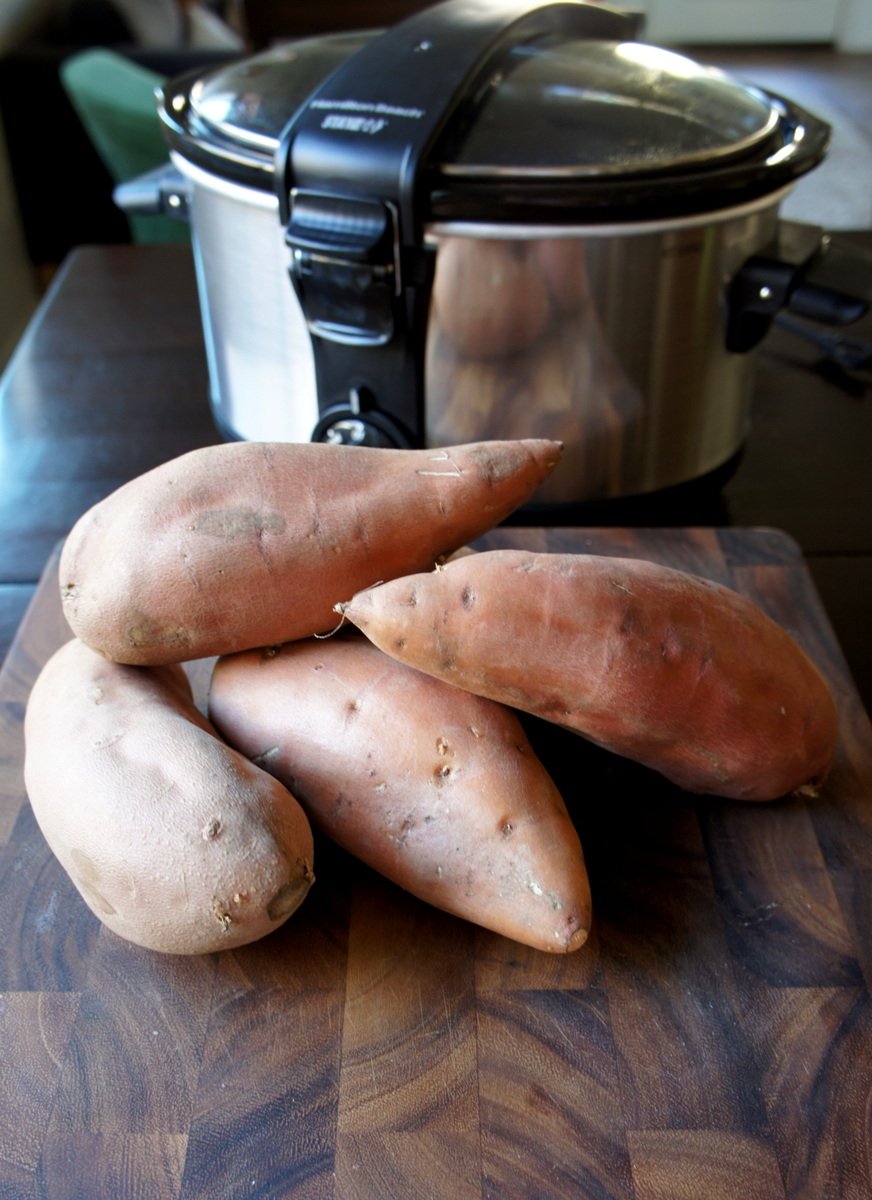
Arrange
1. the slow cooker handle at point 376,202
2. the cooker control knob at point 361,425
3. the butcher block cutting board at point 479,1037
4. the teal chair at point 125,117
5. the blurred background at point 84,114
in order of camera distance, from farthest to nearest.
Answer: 1. the blurred background at point 84,114
2. the teal chair at point 125,117
3. the cooker control knob at point 361,425
4. the slow cooker handle at point 376,202
5. the butcher block cutting board at point 479,1037

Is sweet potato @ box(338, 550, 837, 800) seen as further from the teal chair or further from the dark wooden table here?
the teal chair

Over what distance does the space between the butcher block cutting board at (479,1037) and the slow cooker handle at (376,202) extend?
1.27 feet

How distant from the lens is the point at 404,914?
0.62 metres

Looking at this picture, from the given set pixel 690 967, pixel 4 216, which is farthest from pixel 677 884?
pixel 4 216

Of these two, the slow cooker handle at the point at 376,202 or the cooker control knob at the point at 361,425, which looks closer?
the slow cooker handle at the point at 376,202

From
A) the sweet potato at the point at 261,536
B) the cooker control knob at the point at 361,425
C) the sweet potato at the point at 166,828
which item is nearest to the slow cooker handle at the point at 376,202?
the cooker control knob at the point at 361,425

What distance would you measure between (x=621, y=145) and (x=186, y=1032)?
2.18ft

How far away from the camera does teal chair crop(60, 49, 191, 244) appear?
1.93 metres

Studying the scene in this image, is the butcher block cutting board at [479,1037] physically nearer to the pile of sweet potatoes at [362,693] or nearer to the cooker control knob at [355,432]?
the pile of sweet potatoes at [362,693]

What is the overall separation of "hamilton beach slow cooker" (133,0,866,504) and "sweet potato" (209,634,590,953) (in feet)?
0.98

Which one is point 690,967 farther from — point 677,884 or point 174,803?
point 174,803

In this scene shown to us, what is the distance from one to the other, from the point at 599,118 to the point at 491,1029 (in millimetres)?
648

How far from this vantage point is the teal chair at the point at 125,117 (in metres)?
1.93

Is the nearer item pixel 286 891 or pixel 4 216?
pixel 286 891
